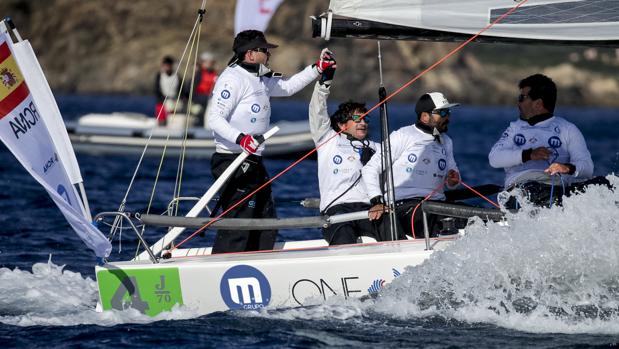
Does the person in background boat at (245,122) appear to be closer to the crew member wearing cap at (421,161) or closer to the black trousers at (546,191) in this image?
the crew member wearing cap at (421,161)

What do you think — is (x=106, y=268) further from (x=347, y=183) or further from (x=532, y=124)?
(x=532, y=124)

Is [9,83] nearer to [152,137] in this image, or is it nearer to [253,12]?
[253,12]

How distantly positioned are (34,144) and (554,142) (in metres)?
3.28

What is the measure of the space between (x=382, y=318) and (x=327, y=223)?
0.73 meters

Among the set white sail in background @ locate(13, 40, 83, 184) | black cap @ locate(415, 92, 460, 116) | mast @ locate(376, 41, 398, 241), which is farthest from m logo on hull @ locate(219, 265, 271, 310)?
black cap @ locate(415, 92, 460, 116)

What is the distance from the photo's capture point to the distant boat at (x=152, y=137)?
60.2ft

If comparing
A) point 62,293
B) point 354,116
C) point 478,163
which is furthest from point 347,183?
point 478,163

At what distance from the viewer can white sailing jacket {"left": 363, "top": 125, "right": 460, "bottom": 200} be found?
7703mm

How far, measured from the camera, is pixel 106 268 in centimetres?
714

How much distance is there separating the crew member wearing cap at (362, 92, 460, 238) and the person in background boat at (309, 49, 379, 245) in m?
0.28

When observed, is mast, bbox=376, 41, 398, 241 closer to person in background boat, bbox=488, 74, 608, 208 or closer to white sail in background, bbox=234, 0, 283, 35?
person in background boat, bbox=488, 74, 608, 208

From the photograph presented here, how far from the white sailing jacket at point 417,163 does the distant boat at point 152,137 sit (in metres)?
10.1

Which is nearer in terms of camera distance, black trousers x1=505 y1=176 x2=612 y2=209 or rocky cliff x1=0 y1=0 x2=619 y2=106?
black trousers x1=505 y1=176 x2=612 y2=209

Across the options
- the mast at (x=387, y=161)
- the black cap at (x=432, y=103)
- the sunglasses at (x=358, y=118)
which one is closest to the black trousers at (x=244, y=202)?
the sunglasses at (x=358, y=118)
